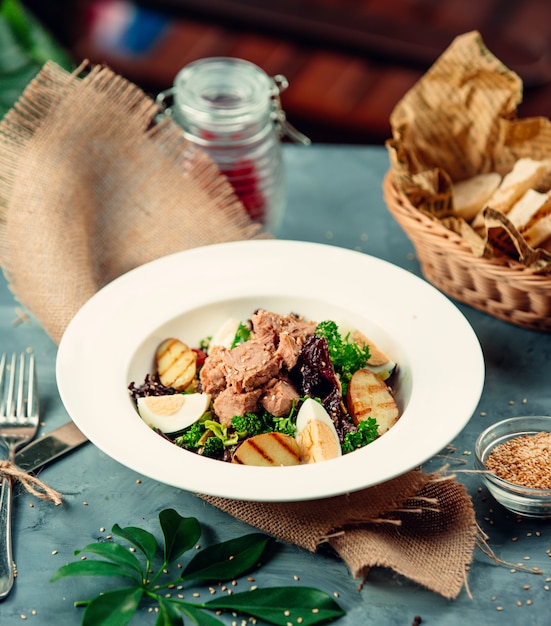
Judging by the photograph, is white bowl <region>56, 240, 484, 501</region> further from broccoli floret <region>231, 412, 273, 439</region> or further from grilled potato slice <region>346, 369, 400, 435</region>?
broccoli floret <region>231, 412, 273, 439</region>

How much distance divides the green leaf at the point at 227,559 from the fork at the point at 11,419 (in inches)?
16.5

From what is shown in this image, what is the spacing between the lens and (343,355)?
2332 millimetres

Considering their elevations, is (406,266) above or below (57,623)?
below

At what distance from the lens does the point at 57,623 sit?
187cm

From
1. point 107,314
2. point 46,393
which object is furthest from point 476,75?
point 46,393

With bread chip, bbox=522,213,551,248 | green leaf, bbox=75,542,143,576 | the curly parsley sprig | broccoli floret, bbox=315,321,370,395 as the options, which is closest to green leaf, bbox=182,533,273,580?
the curly parsley sprig

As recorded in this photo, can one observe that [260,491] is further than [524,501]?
No

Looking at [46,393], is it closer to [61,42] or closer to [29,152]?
[29,152]

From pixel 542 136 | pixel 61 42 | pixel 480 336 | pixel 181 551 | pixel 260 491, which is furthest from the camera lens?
pixel 61 42

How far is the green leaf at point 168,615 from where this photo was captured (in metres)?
1.83

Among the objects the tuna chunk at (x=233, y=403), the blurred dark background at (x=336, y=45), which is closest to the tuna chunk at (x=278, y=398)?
the tuna chunk at (x=233, y=403)

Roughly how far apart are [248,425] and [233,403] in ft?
0.23

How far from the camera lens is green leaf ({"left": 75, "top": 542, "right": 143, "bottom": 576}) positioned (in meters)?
1.92

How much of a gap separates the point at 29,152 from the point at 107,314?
86cm
